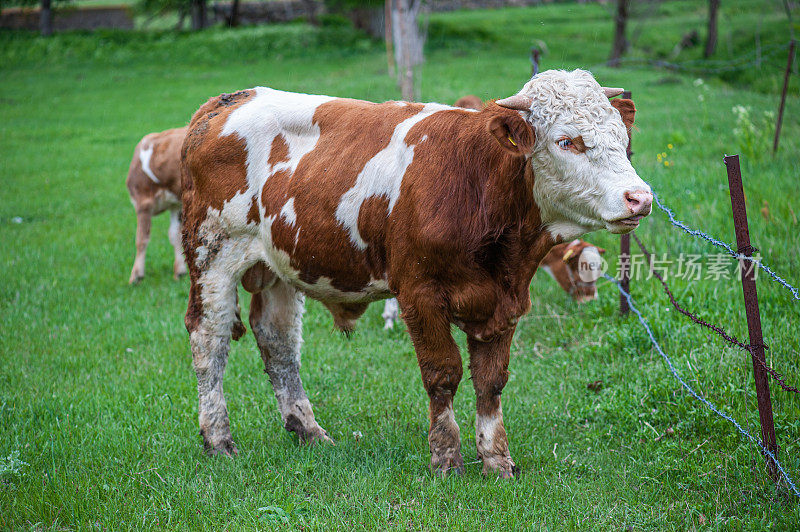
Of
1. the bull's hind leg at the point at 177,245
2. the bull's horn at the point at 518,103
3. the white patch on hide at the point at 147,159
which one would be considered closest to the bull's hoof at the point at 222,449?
the bull's horn at the point at 518,103

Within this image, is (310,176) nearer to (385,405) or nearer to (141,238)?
(385,405)

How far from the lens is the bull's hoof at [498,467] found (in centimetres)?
409

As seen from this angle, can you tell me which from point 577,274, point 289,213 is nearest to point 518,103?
point 289,213

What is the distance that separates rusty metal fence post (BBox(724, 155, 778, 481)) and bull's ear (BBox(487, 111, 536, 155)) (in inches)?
42.1

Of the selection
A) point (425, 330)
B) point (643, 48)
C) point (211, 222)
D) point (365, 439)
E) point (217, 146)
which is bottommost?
point (643, 48)

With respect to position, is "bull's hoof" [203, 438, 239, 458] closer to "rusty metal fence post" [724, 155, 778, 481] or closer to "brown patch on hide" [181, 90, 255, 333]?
"brown patch on hide" [181, 90, 255, 333]

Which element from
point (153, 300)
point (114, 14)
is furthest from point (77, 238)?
point (114, 14)

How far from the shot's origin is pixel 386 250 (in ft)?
12.8

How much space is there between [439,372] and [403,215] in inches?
34.9

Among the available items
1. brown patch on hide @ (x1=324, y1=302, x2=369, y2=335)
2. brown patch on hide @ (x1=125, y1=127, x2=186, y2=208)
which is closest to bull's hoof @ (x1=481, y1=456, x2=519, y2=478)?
brown patch on hide @ (x1=324, y1=302, x2=369, y2=335)

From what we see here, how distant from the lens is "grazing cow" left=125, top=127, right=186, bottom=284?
8562mm

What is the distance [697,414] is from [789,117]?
368 inches

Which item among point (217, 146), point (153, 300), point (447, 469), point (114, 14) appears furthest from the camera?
point (114, 14)

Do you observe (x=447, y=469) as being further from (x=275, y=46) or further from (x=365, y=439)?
(x=275, y=46)
